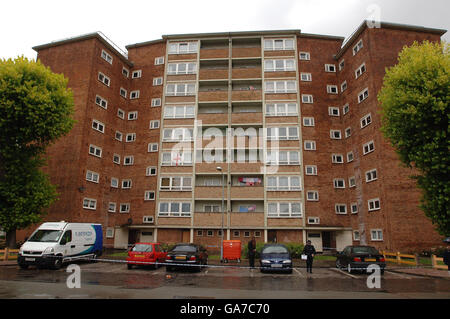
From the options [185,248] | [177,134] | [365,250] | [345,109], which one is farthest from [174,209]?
[345,109]

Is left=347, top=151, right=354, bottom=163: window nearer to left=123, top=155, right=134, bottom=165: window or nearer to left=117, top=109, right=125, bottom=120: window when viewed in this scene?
left=123, top=155, right=134, bottom=165: window

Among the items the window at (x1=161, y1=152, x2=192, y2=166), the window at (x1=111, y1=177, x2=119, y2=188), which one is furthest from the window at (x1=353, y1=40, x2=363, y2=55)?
the window at (x1=111, y1=177, x2=119, y2=188)

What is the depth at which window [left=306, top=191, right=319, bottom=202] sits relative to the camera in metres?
31.1

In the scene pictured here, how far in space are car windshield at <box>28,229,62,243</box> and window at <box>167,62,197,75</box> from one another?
24.0 metres

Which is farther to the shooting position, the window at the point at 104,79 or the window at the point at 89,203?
the window at the point at 104,79

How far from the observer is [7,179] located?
22953 millimetres

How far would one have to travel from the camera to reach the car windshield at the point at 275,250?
1789 centimetres

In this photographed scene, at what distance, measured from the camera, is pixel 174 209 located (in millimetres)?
31922

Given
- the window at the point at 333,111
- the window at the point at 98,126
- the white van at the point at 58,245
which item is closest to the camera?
the white van at the point at 58,245

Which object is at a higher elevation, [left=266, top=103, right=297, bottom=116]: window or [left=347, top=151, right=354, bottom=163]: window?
[left=266, top=103, right=297, bottom=116]: window

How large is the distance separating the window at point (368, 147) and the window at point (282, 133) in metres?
6.94

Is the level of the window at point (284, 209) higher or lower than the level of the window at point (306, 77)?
lower

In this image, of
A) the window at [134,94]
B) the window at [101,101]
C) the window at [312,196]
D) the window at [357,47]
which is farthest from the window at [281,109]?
the window at [101,101]

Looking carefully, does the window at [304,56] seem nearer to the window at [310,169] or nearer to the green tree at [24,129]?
the window at [310,169]
